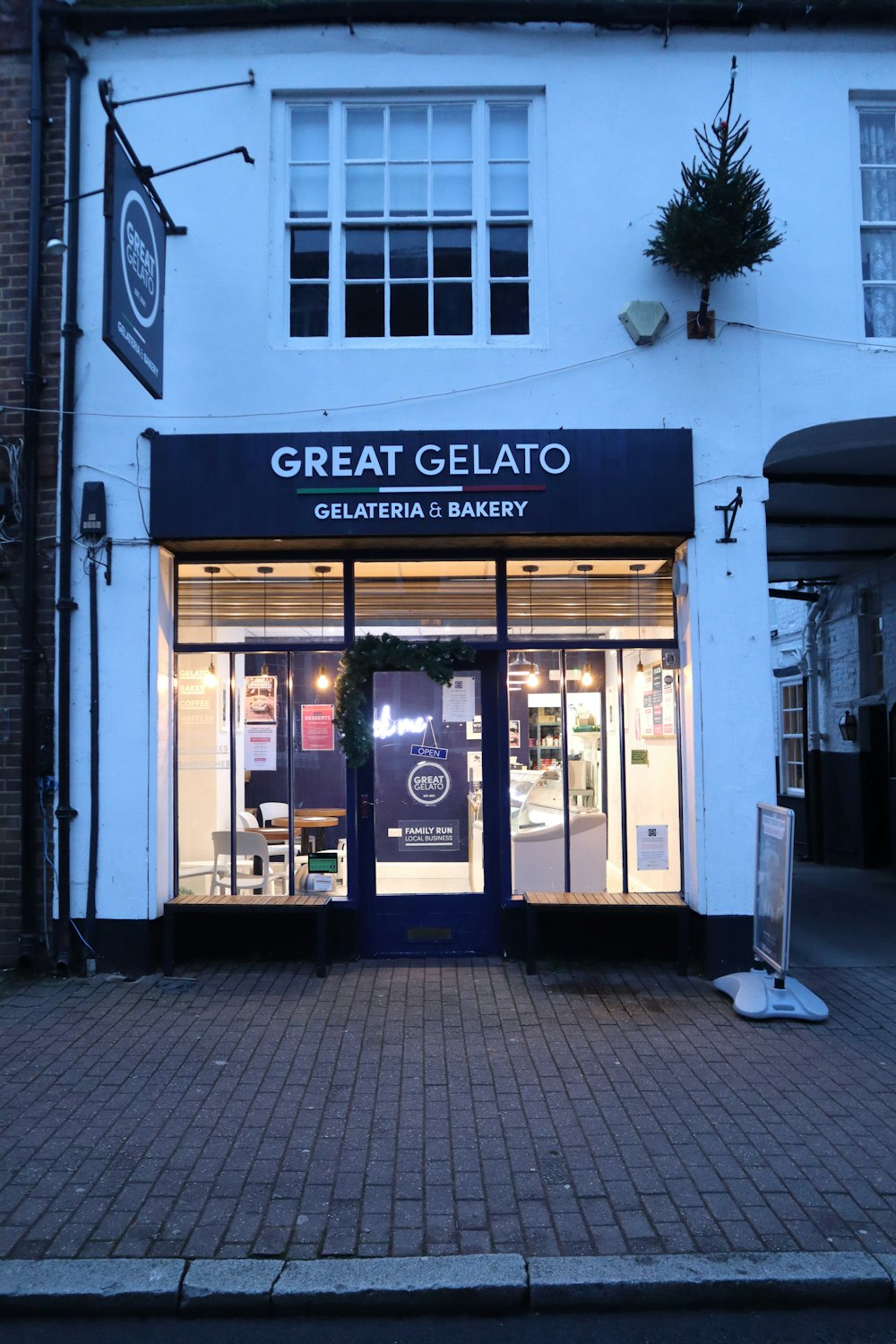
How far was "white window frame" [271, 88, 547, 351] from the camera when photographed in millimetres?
7531

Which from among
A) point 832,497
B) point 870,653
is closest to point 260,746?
point 832,497

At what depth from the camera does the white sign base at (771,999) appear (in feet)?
20.6

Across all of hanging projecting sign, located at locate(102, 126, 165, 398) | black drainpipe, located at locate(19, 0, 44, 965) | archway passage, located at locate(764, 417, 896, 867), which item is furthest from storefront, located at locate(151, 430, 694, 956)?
archway passage, located at locate(764, 417, 896, 867)

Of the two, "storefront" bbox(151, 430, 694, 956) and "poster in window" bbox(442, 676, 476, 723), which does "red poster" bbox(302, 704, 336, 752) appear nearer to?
"storefront" bbox(151, 430, 694, 956)

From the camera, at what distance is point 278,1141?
463cm

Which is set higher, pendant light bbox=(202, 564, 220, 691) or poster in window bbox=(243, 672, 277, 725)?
pendant light bbox=(202, 564, 220, 691)

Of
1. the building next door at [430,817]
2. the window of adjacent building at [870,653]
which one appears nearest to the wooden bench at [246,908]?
the building next door at [430,817]

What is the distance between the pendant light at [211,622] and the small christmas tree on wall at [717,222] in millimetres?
4095

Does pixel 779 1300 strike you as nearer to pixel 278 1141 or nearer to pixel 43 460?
pixel 278 1141

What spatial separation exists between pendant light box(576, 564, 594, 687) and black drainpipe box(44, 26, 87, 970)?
3857 millimetres

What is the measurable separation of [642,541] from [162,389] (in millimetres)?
3803

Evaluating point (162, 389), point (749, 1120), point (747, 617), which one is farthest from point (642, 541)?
point (749, 1120)

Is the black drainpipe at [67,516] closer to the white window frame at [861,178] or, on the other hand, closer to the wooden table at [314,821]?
the wooden table at [314,821]

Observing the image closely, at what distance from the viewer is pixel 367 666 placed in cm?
757
